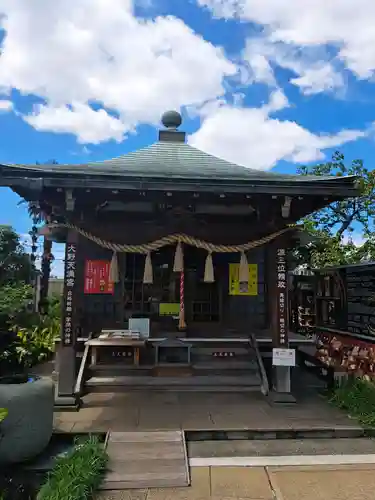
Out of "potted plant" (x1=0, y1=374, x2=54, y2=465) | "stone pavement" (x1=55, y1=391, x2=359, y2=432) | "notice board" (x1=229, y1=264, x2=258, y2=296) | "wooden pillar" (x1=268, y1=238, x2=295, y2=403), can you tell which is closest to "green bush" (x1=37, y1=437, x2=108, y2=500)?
"potted plant" (x1=0, y1=374, x2=54, y2=465)

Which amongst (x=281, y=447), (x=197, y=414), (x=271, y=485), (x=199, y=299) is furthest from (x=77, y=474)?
(x=199, y=299)

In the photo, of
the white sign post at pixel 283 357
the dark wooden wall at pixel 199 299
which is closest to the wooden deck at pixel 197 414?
the white sign post at pixel 283 357

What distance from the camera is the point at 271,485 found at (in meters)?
3.85

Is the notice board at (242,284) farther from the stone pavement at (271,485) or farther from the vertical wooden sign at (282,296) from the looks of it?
the stone pavement at (271,485)

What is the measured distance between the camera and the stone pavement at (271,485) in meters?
3.63

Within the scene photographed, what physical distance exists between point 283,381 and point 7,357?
4.50m

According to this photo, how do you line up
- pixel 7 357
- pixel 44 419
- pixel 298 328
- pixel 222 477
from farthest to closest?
pixel 298 328, pixel 7 357, pixel 44 419, pixel 222 477

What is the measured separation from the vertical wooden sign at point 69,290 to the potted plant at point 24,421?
73.8 inches

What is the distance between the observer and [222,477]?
4.00 metres

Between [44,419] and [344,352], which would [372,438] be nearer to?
[344,352]

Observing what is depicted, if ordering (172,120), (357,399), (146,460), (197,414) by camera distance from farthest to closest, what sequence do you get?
(172,120)
(357,399)
(197,414)
(146,460)

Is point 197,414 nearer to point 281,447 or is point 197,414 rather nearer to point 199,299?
point 281,447

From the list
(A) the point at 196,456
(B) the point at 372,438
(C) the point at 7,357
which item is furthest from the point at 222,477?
(C) the point at 7,357

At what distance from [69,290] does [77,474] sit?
10.8 feet
